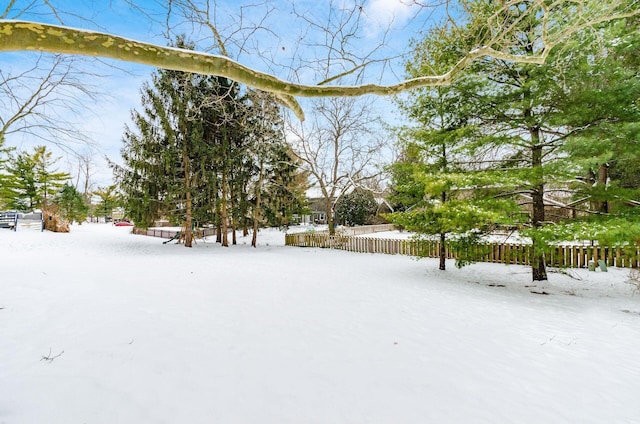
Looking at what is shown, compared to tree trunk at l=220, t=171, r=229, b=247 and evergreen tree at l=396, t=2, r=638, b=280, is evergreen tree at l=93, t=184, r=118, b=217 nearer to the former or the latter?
tree trunk at l=220, t=171, r=229, b=247

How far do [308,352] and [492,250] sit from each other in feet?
26.3

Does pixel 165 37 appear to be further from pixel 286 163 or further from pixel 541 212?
pixel 286 163

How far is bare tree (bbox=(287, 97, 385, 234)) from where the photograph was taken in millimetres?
15641

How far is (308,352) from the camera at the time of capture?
3.37 meters

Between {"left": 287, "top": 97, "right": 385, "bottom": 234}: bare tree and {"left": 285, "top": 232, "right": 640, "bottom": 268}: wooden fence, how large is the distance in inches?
72.4

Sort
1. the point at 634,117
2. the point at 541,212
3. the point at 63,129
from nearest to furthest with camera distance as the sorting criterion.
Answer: the point at 63,129 → the point at 634,117 → the point at 541,212

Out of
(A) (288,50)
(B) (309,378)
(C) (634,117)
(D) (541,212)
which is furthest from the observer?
(D) (541,212)

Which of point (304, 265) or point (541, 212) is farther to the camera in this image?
point (304, 265)

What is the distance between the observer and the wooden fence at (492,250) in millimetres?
7094

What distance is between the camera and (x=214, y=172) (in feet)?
47.8

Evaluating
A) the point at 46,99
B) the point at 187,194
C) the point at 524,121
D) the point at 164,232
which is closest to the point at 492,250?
the point at 524,121

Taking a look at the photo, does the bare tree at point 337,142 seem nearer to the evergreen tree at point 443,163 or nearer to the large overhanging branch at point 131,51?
the evergreen tree at point 443,163

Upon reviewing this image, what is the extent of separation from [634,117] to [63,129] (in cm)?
1110

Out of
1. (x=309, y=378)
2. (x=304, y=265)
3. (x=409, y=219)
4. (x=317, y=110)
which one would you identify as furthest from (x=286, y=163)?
(x=309, y=378)
